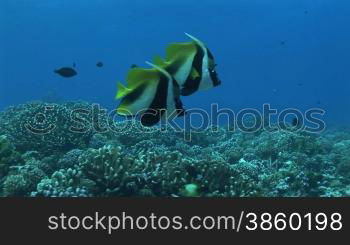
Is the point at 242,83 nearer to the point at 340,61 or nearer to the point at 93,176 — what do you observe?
the point at 340,61

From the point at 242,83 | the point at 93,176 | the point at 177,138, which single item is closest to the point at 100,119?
the point at 177,138

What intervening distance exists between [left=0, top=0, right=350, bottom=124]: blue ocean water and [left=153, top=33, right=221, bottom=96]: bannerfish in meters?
53.1

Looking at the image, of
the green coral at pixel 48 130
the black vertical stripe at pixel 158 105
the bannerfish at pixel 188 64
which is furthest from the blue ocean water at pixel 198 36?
the black vertical stripe at pixel 158 105

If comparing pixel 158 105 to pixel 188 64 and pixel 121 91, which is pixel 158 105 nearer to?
pixel 121 91

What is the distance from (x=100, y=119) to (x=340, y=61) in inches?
5967

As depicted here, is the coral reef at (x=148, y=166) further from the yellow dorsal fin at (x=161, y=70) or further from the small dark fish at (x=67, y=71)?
the yellow dorsal fin at (x=161, y=70)

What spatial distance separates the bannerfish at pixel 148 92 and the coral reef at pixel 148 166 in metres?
3.63

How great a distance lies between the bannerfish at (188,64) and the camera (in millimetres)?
3438

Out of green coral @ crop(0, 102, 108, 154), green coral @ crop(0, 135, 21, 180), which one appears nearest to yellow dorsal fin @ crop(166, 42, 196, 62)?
green coral @ crop(0, 135, 21, 180)

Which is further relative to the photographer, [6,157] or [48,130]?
[48,130]

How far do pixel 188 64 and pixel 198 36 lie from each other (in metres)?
104

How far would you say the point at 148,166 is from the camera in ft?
24.2

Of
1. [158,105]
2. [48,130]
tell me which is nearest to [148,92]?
[158,105]

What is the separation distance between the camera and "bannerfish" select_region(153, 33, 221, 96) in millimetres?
3438
